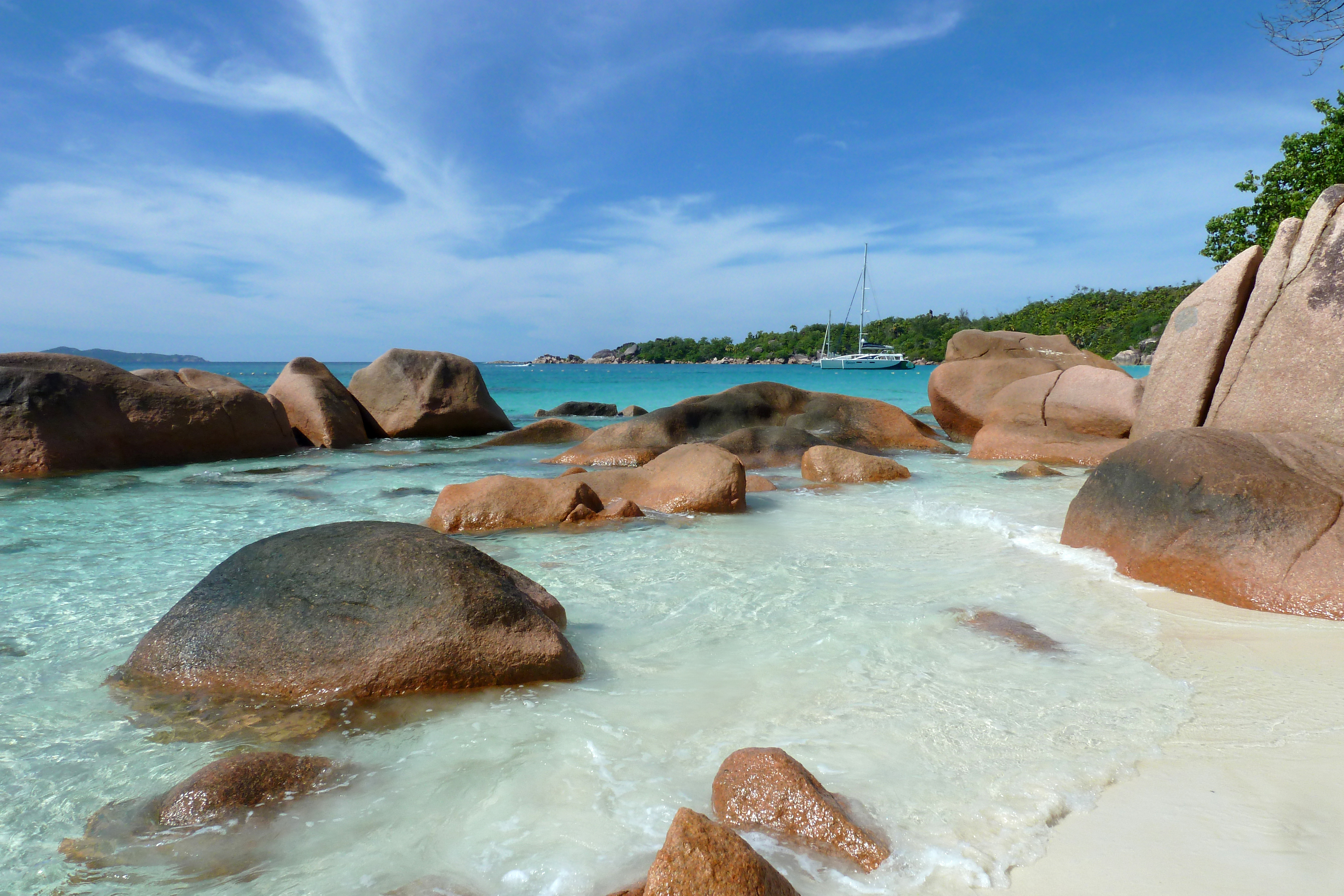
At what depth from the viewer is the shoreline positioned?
2018 millimetres

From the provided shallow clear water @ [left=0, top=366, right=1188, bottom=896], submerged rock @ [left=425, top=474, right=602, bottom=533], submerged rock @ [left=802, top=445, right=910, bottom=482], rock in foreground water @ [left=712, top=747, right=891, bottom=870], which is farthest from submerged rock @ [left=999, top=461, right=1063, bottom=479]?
rock in foreground water @ [left=712, top=747, right=891, bottom=870]

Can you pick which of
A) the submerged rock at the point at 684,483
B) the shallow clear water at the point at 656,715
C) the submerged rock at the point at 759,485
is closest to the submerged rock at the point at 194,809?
the shallow clear water at the point at 656,715

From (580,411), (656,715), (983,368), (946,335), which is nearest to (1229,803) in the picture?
(656,715)

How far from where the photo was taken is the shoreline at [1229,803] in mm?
2018

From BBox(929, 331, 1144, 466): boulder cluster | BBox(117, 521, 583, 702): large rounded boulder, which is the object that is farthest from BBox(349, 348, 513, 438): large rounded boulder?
BBox(117, 521, 583, 702): large rounded boulder

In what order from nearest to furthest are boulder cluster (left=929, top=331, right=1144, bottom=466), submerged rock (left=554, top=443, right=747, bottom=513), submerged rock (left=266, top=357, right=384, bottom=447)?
submerged rock (left=554, top=443, right=747, bottom=513) < boulder cluster (left=929, top=331, right=1144, bottom=466) < submerged rock (left=266, top=357, right=384, bottom=447)

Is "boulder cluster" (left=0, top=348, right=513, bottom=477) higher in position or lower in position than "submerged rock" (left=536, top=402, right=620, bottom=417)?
higher

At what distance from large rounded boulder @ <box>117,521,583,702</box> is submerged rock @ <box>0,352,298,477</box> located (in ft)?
24.9

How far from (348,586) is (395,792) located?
1.21 meters

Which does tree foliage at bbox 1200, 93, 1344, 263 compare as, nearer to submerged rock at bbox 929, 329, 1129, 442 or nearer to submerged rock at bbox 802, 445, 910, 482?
submerged rock at bbox 929, 329, 1129, 442

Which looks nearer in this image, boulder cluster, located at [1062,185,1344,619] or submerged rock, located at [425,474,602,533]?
boulder cluster, located at [1062,185,1344,619]

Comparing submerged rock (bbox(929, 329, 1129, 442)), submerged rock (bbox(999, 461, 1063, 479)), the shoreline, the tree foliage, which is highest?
the tree foliage

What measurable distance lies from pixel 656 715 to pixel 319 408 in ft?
38.0

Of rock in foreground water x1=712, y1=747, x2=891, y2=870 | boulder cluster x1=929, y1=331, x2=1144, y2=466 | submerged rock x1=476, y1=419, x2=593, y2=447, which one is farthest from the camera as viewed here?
submerged rock x1=476, y1=419, x2=593, y2=447
